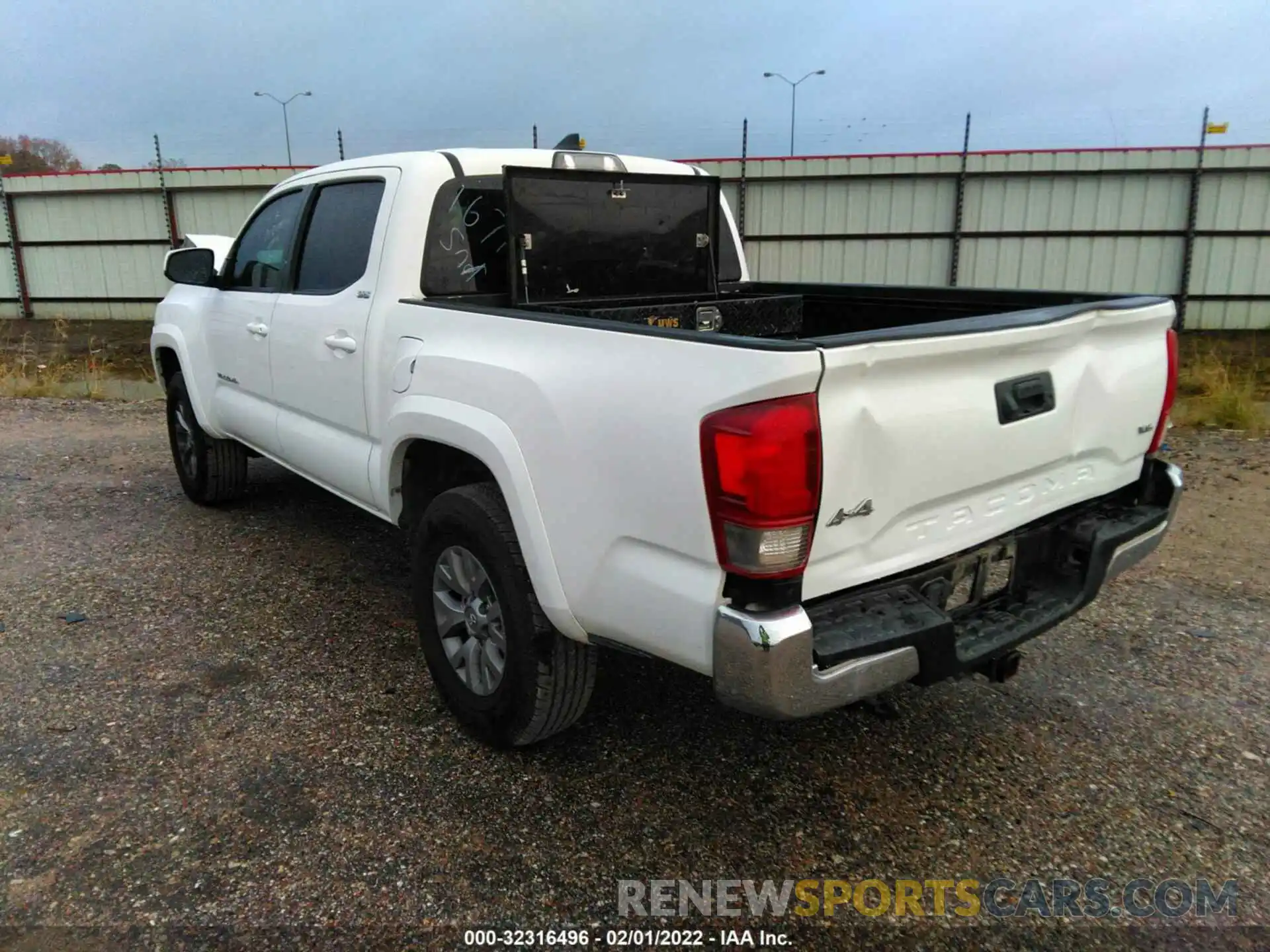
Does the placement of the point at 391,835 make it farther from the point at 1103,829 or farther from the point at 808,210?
the point at 808,210

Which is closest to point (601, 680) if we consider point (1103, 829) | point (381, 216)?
point (1103, 829)

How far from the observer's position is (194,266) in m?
4.82

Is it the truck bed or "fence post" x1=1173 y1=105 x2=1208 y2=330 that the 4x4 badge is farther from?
"fence post" x1=1173 y1=105 x2=1208 y2=330

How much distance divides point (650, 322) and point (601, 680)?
1.45 m

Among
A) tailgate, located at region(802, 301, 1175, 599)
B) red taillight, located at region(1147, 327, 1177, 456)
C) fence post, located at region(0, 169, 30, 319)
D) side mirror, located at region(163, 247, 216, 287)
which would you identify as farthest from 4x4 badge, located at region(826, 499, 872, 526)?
fence post, located at region(0, 169, 30, 319)

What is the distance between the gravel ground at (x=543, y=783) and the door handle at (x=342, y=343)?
1.25m

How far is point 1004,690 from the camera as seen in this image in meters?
3.52

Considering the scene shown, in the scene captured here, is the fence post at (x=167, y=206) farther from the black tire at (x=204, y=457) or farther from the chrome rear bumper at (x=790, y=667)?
the chrome rear bumper at (x=790, y=667)

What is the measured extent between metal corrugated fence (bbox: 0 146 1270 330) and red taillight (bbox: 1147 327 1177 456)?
445 inches

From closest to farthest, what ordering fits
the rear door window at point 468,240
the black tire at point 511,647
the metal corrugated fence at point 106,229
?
the black tire at point 511,647, the rear door window at point 468,240, the metal corrugated fence at point 106,229

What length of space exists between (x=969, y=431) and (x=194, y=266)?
13.4 feet

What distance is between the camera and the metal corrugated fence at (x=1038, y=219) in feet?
47.1

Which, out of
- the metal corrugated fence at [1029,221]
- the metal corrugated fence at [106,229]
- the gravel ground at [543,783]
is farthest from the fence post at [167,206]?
the gravel ground at [543,783]

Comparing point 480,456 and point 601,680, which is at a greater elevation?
point 480,456
